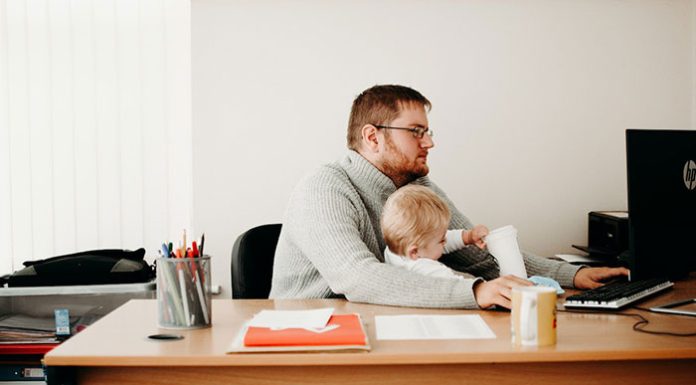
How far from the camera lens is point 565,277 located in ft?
7.21

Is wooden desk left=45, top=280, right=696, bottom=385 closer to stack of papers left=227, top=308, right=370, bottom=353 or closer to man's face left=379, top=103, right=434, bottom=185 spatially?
stack of papers left=227, top=308, right=370, bottom=353

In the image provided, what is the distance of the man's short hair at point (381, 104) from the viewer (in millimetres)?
2283

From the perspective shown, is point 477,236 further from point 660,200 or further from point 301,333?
point 301,333

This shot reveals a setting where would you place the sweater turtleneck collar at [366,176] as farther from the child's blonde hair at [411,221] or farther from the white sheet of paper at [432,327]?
the white sheet of paper at [432,327]

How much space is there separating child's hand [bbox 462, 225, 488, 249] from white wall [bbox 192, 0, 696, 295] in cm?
99

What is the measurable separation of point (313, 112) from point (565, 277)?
51.9 inches

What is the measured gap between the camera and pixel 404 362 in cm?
130

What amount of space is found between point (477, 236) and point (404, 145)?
354 millimetres

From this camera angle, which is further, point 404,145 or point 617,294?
point 404,145

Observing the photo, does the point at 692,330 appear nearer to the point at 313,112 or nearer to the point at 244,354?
the point at 244,354

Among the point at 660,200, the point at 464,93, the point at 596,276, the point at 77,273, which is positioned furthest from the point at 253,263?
the point at 464,93

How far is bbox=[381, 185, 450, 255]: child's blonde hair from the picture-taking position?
→ 1935mm

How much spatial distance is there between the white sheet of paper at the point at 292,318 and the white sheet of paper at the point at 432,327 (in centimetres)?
11

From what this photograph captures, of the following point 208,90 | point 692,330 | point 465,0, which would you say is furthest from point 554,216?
point 692,330
